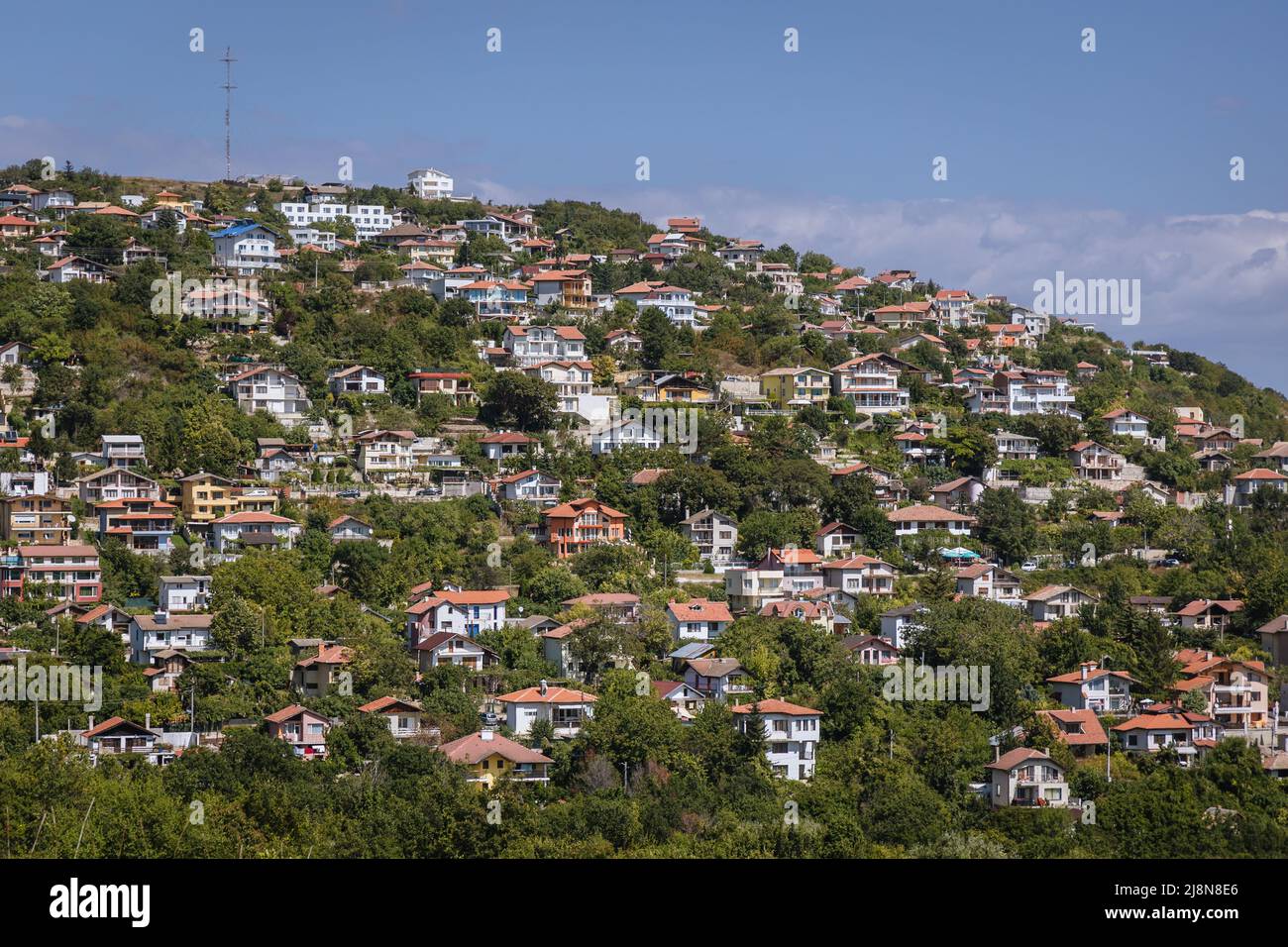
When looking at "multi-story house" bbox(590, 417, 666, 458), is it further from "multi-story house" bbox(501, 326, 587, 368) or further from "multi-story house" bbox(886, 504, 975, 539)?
"multi-story house" bbox(886, 504, 975, 539)

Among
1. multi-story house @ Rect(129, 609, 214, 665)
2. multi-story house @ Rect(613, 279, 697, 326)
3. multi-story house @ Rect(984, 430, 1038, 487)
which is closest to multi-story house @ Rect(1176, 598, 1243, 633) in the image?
multi-story house @ Rect(984, 430, 1038, 487)

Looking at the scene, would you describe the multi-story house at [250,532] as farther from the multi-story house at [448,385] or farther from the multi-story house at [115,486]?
the multi-story house at [448,385]

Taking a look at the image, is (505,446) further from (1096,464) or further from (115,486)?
(1096,464)

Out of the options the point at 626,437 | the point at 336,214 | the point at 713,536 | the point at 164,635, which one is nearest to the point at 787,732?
the point at 713,536

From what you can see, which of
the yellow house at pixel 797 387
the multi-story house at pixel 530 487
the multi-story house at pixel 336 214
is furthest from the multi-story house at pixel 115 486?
the multi-story house at pixel 336 214

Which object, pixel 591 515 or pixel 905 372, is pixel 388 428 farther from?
pixel 905 372

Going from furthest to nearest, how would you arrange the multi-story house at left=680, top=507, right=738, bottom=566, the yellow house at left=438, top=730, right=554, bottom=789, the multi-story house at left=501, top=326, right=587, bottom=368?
the multi-story house at left=501, top=326, right=587, bottom=368 < the multi-story house at left=680, top=507, right=738, bottom=566 < the yellow house at left=438, top=730, right=554, bottom=789
